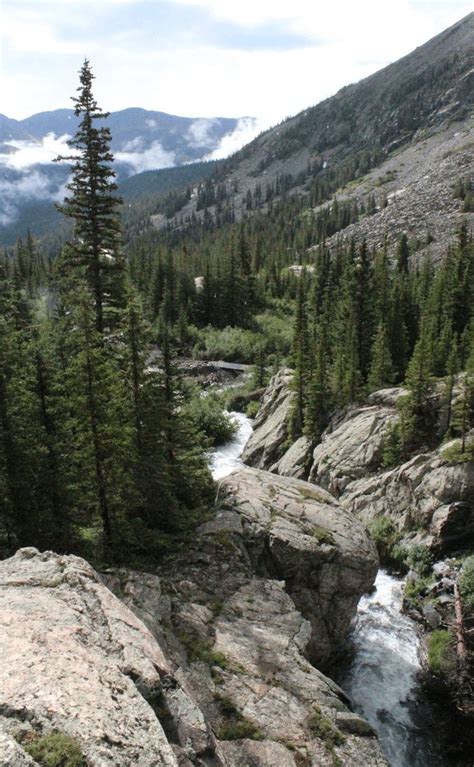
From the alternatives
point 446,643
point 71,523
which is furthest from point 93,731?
point 446,643

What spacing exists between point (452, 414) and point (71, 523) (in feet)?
79.3

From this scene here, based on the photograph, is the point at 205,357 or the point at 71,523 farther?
the point at 205,357

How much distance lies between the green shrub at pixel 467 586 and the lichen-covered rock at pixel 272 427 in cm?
2229

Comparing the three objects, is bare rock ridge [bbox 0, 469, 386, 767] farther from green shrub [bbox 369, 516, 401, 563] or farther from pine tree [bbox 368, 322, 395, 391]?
pine tree [bbox 368, 322, 395, 391]

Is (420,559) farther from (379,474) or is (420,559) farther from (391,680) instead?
(391,680)

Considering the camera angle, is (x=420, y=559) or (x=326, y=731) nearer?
(x=326, y=731)

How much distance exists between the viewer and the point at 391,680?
66.9 ft

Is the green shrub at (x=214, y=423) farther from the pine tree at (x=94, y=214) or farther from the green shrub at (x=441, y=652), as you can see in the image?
the green shrub at (x=441, y=652)

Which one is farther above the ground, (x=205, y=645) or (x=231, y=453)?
(x=205, y=645)

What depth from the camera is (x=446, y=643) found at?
20797 mm

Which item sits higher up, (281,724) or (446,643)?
(281,724)

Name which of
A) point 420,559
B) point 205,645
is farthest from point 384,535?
point 205,645

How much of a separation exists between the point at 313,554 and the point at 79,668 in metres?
13.3

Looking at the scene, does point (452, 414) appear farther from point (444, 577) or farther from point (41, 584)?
point (41, 584)
